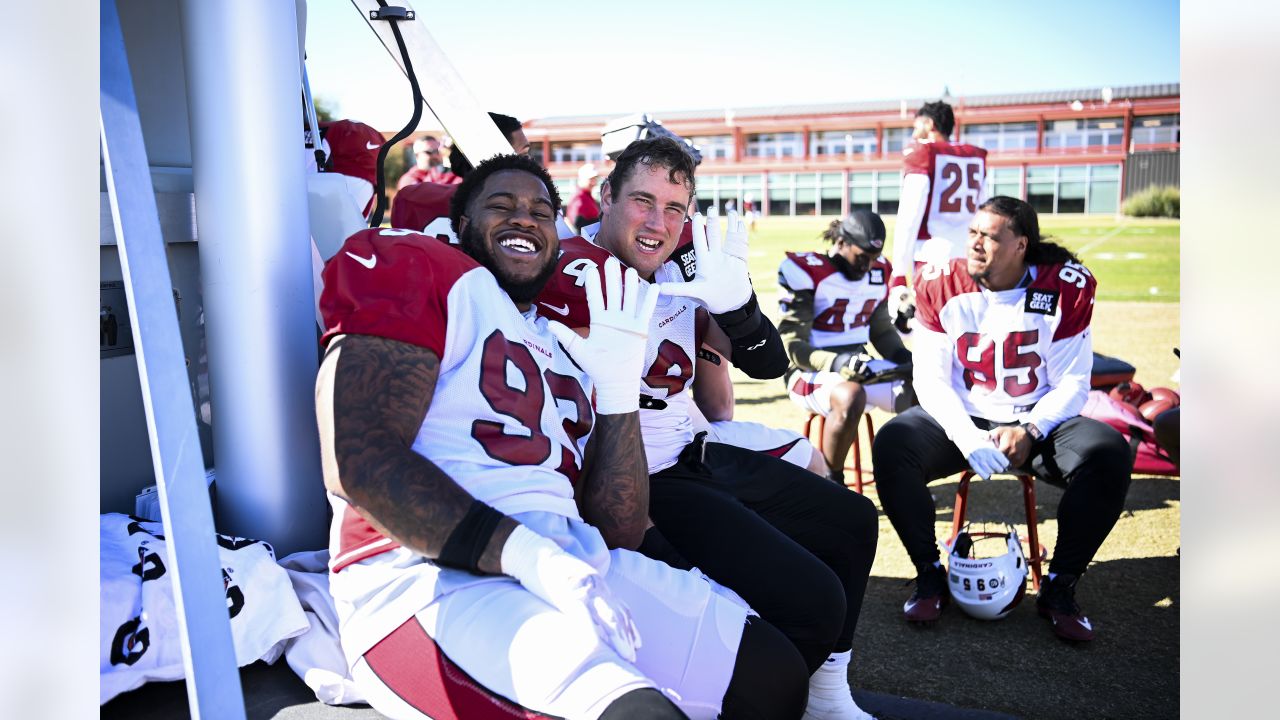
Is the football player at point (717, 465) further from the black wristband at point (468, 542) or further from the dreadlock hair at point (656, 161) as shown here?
the black wristband at point (468, 542)

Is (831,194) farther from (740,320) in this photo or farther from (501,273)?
(501,273)

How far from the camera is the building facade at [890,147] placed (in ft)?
160

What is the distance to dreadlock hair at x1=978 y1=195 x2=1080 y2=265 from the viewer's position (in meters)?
3.78

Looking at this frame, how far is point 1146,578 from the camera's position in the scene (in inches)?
148

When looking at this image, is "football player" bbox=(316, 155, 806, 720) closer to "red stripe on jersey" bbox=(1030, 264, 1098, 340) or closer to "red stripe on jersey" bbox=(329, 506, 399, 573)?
"red stripe on jersey" bbox=(329, 506, 399, 573)

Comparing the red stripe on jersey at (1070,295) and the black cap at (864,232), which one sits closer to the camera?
the red stripe on jersey at (1070,295)

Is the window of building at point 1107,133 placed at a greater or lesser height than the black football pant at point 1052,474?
greater

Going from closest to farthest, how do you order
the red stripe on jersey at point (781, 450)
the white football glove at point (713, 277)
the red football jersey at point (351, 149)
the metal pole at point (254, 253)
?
the metal pole at point (254, 253)
the white football glove at point (713, 277)
the red football jersey at point (351, 149)
the red stripe on jersey at point (781, 450)

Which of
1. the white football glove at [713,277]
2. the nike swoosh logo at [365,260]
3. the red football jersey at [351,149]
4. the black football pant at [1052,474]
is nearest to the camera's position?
the nike swoosh logo at [365,260]

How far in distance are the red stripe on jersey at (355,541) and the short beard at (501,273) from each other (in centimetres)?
65

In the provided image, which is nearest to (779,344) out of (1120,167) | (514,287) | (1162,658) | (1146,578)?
(514,287)

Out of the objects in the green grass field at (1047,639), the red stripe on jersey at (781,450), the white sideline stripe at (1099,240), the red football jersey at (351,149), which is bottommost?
the green grass field at (1047,639)

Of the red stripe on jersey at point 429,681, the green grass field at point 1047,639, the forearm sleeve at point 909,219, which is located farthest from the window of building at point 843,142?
the red stripe on jersey at point 429,681

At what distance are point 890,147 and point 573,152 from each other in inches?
768
